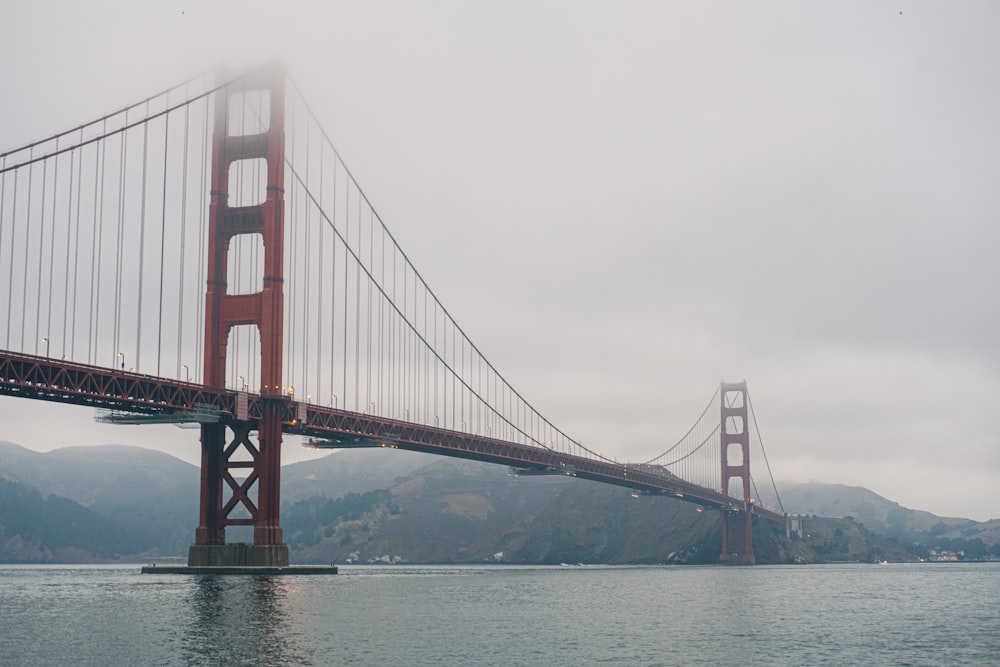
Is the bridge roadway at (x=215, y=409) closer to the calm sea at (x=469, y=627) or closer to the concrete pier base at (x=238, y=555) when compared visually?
the concrete pier base at (x=238, y=555)

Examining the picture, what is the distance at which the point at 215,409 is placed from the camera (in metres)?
79.9

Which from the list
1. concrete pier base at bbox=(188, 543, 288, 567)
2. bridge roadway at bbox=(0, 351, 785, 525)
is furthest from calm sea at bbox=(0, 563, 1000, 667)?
bridge roadway at bbox=(0, 351, 785, 525)

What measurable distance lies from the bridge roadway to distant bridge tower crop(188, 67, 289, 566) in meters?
2.12

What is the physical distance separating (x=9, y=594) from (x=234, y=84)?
127ft

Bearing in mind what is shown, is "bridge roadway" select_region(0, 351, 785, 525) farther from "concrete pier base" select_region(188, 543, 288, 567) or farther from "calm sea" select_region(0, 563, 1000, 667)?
"calm sea" select_region(0, 563, 1000, 667)

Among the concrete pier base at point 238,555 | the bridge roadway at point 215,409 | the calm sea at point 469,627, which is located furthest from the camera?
the concrete pier base at point 238,555

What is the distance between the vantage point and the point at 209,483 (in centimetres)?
8519

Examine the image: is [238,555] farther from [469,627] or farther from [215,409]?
[469,627]

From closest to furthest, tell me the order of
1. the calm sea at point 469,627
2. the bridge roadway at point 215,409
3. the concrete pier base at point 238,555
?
the calm sea at point 469,627 → the bridge roadway at point 215,409 → the concrete pier base at point 238,555

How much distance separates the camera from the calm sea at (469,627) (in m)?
39.8

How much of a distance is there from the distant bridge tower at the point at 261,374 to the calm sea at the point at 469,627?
565 centimetres

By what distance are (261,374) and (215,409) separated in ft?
19.1

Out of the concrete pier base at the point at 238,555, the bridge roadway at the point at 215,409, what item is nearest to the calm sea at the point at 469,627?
the concrete pier base at the point at 238,555

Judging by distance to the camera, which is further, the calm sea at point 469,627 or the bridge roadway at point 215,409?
the bridge roadway at point 215,409
